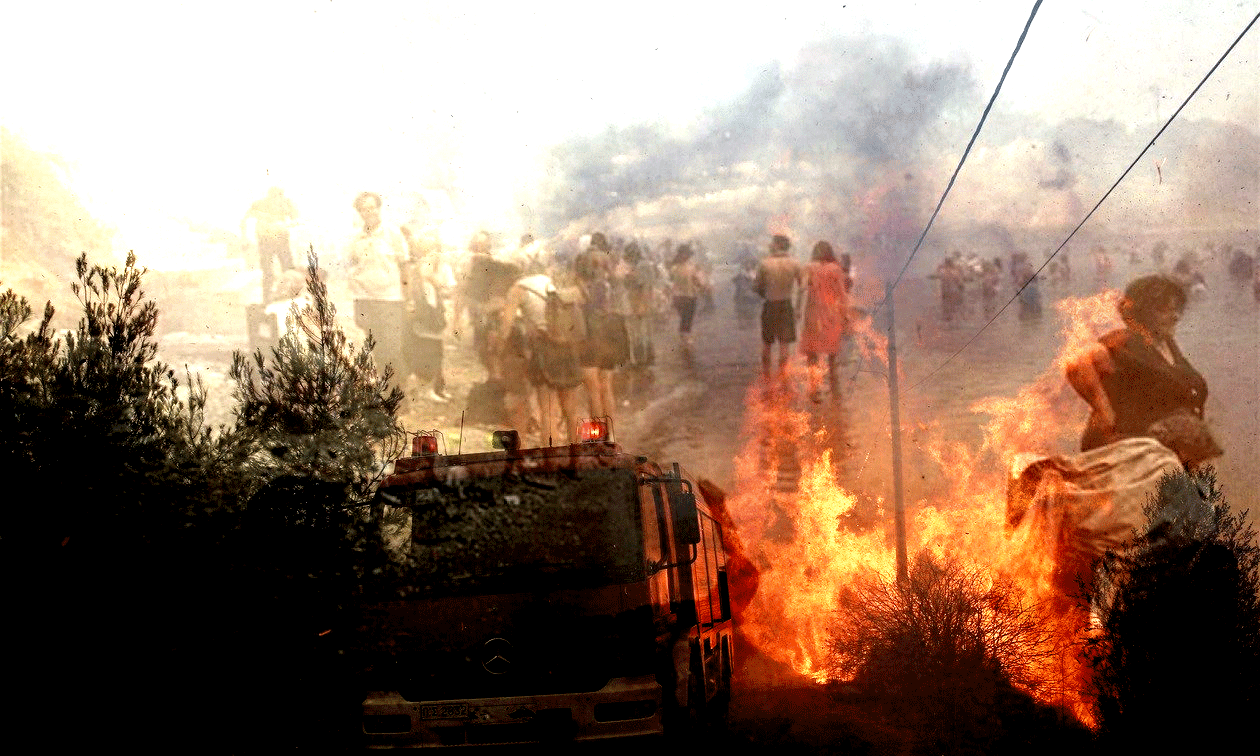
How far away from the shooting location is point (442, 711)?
22.5ft

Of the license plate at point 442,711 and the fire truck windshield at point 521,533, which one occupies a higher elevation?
the fire truck windshield at point 521,533

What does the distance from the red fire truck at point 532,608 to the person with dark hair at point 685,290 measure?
50.1 feet

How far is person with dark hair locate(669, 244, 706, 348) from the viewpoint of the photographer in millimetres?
22750

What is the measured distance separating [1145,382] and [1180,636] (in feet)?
27.9

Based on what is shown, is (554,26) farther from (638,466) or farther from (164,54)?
(638,466)

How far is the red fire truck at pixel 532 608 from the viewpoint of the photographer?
680cm

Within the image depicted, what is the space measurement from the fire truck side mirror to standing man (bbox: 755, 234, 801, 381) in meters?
15.3

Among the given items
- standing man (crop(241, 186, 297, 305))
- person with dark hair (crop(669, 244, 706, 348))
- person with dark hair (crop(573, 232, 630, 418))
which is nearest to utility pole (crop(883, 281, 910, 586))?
person with dark hair (crop(669, 244, 706, 348))

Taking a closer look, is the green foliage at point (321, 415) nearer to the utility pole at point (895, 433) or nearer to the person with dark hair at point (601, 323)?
the person with dark hair at point (601, 323)

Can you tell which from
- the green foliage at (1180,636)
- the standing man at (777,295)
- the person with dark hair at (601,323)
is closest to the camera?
the green foliage at (1180,636)

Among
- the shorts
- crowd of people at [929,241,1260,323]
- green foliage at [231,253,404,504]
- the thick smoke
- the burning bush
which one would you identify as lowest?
the burning bush

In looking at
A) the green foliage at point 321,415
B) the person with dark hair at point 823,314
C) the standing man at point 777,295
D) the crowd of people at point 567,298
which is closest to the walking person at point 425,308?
the crowd of people at point 567,298

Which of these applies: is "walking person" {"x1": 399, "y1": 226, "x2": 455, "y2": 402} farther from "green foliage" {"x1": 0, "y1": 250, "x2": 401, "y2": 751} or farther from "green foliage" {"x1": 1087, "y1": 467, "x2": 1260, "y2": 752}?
"green foliage" {"x1": 1087, "y1": 467, "x2": 1260, "y2": 752}

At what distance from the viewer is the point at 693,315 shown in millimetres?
22797
